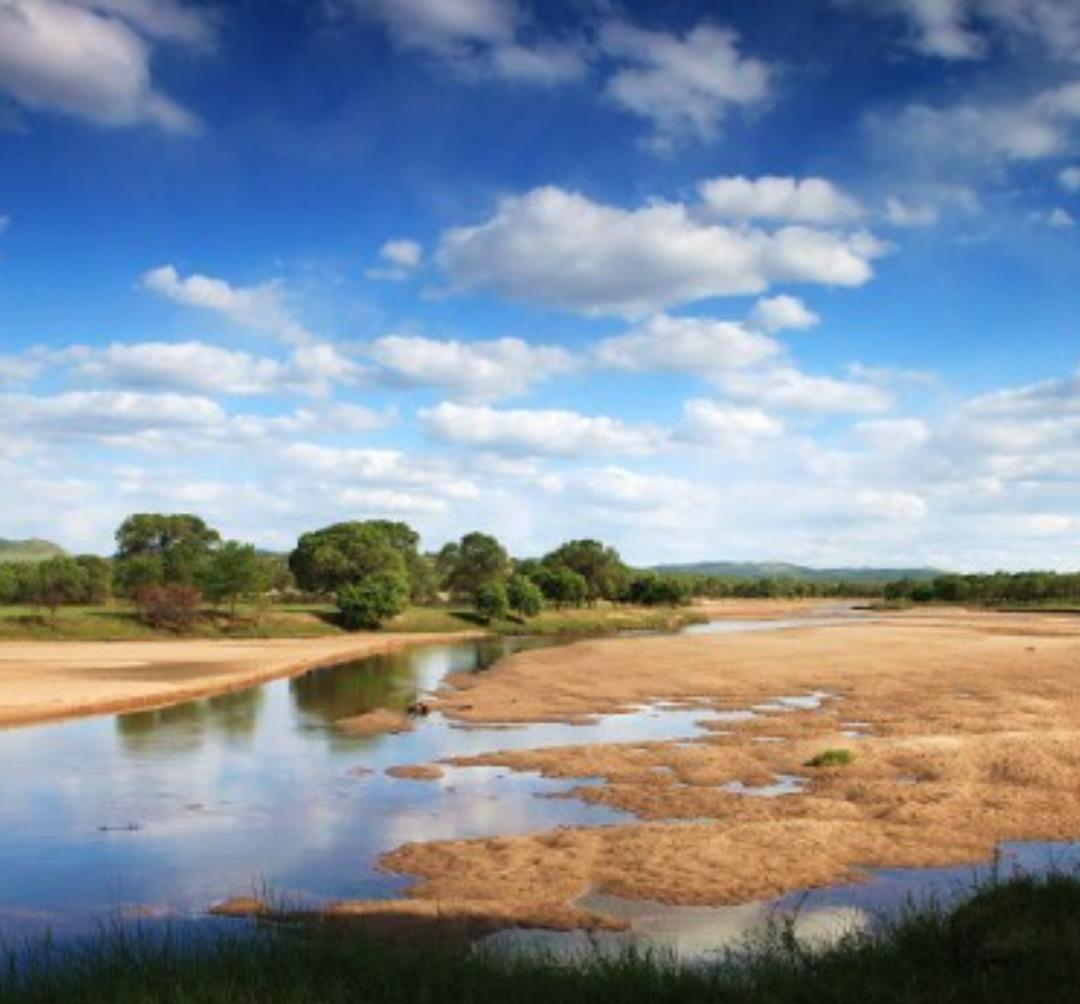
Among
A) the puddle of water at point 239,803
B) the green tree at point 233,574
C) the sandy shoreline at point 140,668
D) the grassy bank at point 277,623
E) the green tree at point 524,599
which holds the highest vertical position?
the green tree at point 233,574

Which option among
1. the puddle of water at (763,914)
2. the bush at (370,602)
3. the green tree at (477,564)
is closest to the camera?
the puddle of water at (763,914)

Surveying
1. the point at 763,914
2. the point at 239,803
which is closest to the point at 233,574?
the point at 239,803

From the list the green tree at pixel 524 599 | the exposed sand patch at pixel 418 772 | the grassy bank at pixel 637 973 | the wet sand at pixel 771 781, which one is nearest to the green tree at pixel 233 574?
the green tree at pixel 524 599

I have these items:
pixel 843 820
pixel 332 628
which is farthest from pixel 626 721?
pixel 332 628

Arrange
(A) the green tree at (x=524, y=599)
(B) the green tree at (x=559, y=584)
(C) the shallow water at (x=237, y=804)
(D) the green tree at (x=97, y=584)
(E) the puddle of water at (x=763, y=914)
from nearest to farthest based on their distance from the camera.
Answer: (E) the puddle of water at (x=763, y=914)
(C) the shallow water at (x=237, y=804)
(D) the green tree at (x=97, y=584)
(A) the green tree at (x=524, y=599)
(B) the green tree at (x=559, y=584)

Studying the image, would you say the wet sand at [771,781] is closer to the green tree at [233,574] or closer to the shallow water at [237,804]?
the shallow water at [237,804]

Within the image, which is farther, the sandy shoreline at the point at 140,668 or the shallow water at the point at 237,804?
the sandy shoreline at the point at 140,668

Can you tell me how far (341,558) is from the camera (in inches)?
5615

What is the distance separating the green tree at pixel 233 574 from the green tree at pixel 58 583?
14.0 meters

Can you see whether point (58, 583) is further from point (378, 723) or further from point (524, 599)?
point (378, 723)

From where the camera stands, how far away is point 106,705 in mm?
54062

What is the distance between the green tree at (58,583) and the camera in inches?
4151

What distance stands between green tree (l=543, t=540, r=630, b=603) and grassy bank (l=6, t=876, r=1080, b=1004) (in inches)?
6455

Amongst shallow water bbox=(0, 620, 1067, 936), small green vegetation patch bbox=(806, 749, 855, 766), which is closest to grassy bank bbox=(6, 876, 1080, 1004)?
shallow water bbox=(0, 620, 1067, 936)
